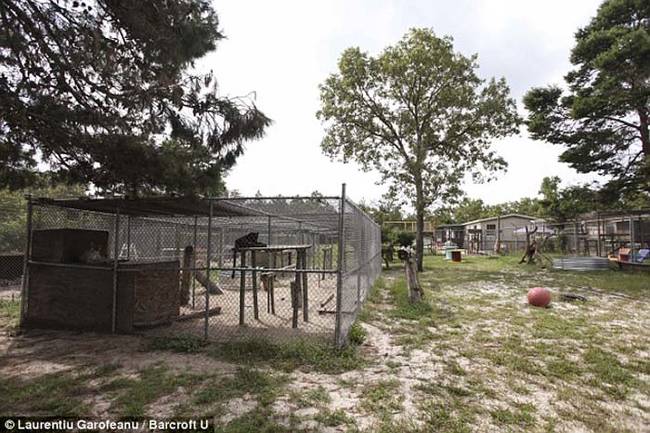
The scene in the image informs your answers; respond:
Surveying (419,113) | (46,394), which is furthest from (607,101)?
(46,394)

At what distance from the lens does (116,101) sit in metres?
5.07

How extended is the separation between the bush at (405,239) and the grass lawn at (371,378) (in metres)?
14.0

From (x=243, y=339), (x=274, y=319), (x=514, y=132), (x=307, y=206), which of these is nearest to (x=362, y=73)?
(x=514, y=132)

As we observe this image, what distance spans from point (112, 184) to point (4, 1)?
2.30m

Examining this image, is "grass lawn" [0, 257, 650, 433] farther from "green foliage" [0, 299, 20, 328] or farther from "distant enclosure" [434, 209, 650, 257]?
"distant enclosure" [434, 209, 650, 257]

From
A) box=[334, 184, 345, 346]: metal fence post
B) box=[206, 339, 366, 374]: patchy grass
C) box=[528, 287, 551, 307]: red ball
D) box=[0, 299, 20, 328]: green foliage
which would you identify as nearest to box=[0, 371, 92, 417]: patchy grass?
box=[206, 339, 366, 374]: patchy grass

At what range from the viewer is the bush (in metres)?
20.6

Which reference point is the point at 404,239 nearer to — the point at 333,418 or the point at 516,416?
the point at 516,416

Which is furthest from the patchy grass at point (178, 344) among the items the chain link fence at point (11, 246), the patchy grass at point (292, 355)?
the chain link fence at point (11, 246)

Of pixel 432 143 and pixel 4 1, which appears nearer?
pixel 4 1

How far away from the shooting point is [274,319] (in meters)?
6.52

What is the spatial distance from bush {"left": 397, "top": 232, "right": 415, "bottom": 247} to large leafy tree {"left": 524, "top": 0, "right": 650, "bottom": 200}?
8.24 meters

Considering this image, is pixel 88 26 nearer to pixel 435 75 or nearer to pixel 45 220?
pixel 45 220

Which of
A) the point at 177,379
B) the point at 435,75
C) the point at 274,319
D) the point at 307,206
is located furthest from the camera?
the point at 435,75
